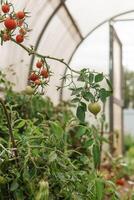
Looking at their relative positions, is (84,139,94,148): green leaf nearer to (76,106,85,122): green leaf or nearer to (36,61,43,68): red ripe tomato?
(76,106,85,122): green leaf

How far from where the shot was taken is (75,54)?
283 inches

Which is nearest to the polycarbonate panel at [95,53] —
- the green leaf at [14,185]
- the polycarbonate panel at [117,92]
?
the polycarbonate panel at [117,92]

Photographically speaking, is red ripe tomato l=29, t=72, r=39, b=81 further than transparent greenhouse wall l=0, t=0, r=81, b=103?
No

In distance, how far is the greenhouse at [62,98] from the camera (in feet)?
5.75

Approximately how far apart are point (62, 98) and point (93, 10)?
1.17 m

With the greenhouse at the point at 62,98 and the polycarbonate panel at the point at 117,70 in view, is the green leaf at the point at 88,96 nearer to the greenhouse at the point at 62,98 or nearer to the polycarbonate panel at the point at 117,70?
the greenhouse at the point at 62,98

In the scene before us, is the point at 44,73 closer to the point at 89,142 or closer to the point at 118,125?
the point at 89,142

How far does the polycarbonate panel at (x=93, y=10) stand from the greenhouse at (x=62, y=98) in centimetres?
1

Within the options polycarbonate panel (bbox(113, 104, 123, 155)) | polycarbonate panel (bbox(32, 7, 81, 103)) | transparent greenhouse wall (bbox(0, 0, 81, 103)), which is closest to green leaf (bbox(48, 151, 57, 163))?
transparent greenhouse wall (bbox(0, 0, 81, 103))

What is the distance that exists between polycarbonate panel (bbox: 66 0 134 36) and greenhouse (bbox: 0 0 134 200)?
1 cm

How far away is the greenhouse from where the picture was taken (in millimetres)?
1753

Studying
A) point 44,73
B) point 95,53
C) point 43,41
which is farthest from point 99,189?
point 95,53

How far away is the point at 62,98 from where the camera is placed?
645 centimetres

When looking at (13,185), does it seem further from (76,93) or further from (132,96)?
(132,96)
